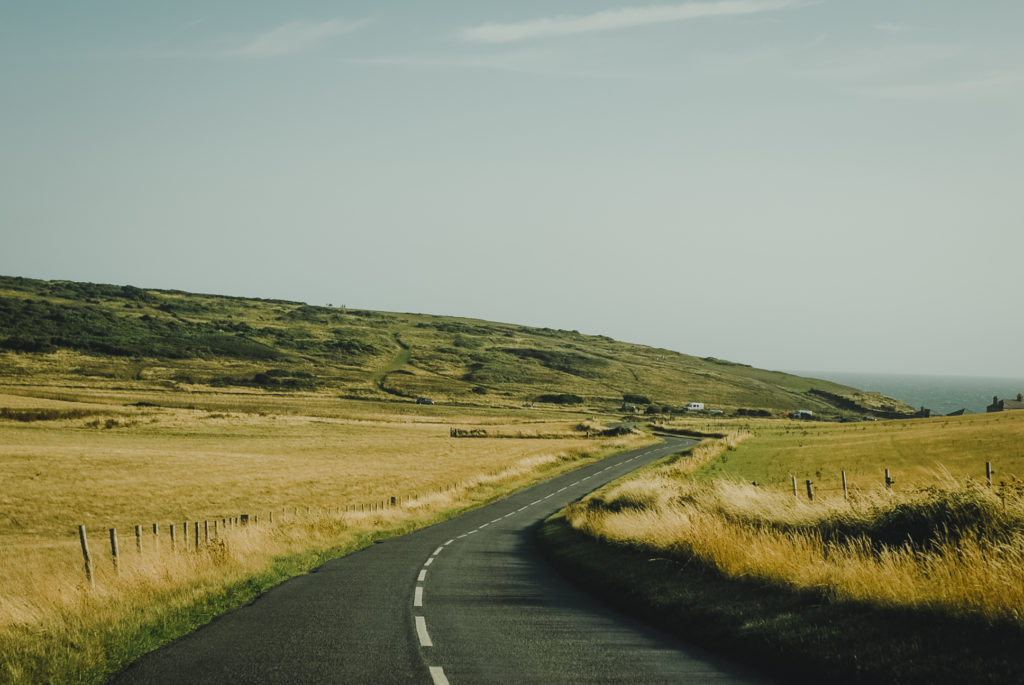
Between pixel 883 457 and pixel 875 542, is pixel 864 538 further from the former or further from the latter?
pixel 883 457

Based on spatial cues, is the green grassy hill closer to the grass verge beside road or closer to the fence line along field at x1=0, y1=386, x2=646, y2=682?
the fence line along field at x1=0, y1=386, x2=646, y2=682

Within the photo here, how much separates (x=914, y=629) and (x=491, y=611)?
6.38 m

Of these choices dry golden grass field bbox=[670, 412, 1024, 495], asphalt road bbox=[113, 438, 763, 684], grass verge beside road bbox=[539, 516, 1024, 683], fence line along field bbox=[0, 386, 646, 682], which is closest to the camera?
grass verge beside road bbox=[539, 516, 1024, 683]

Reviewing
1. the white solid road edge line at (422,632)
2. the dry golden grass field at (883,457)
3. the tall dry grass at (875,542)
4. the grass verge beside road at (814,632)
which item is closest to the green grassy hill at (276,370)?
the dry golden grass field at (883,457)

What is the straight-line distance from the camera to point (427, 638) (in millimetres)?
10258

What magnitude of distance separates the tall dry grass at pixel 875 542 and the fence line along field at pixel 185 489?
345 inches

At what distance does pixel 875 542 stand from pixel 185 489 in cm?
3797

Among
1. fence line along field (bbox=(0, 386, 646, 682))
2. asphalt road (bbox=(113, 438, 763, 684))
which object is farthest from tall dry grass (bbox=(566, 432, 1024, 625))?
fence line along field (bbox=(0, 386, 646, 682))

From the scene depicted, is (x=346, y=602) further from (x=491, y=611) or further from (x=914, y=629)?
(x=914, y=629)

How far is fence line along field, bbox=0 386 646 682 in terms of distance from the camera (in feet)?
38.2

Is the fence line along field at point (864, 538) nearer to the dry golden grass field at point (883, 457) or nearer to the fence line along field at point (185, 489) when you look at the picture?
the fence line along field at point (185, 489)

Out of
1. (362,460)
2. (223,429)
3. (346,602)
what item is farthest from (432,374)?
(346,602)

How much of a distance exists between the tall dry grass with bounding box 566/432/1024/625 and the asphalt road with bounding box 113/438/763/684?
2.26 m

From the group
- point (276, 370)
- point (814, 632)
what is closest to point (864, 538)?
point (814, 632)
